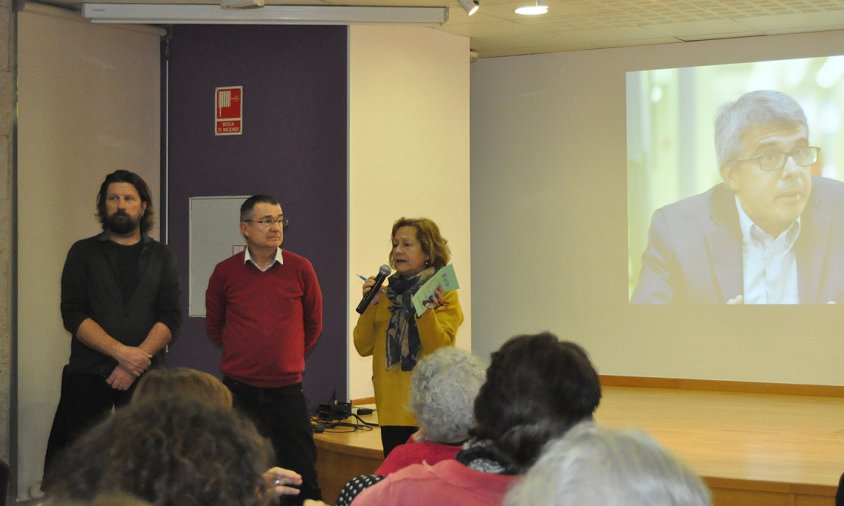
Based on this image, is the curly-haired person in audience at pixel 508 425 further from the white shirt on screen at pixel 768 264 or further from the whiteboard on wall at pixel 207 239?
the white shirt on screen at pixel 768 264

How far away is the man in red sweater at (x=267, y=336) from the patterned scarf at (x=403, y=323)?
57cm

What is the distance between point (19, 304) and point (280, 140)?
6.42 ft

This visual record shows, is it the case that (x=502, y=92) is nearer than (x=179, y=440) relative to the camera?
No

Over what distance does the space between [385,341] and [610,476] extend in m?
3.19

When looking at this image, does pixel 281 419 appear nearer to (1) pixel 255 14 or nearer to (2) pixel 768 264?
(1) pixel 255 14

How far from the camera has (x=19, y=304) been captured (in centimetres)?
596

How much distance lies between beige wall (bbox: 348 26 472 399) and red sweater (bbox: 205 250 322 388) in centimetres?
195

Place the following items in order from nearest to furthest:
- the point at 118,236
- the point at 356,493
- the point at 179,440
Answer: the point at 179,440 < the point at 356,493 < the point at 118,236

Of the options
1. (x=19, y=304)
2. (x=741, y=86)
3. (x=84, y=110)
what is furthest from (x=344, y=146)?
(x=741, y=86)

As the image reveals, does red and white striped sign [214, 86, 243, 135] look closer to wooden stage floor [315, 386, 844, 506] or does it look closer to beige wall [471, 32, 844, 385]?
wooden stage floor [315, 386, 844, 506]

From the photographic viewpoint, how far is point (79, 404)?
4.26 metres

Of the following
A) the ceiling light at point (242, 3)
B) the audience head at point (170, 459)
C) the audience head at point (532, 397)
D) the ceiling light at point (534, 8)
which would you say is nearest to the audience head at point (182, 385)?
the audience head at point (532, 397)

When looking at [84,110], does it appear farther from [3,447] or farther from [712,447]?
[712,447]

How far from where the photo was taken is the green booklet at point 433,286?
406 cm
